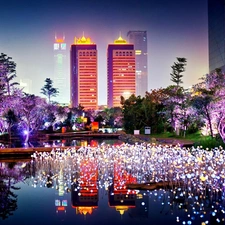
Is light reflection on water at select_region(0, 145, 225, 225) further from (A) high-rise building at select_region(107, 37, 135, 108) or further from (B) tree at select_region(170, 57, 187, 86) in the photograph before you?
(A) high-rise building at select_region(107, 37, 135, 108)

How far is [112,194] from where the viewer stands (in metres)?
8.85

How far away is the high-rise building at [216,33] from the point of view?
46719mm

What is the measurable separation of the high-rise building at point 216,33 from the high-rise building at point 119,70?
66444 millimetres

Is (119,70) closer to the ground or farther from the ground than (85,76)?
farther from the ground

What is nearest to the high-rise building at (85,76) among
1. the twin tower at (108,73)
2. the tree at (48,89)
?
the twin tower at (108,73)

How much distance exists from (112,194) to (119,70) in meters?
113

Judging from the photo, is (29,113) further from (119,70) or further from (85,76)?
(119,70)

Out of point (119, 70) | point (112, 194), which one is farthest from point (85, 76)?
point (112, 194)

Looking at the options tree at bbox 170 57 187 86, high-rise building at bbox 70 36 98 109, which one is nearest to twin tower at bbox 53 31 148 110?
high-rise building at bbox 70 36 98 109

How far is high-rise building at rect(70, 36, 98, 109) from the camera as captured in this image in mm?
119750

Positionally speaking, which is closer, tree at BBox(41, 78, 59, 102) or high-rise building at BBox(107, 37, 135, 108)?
tree at BBox(41, 78, 59, 102)

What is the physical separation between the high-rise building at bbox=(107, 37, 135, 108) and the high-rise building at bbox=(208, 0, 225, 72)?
6644 cm

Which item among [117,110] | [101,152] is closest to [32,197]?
[101,152]

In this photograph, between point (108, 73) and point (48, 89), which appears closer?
point (48, 89)
